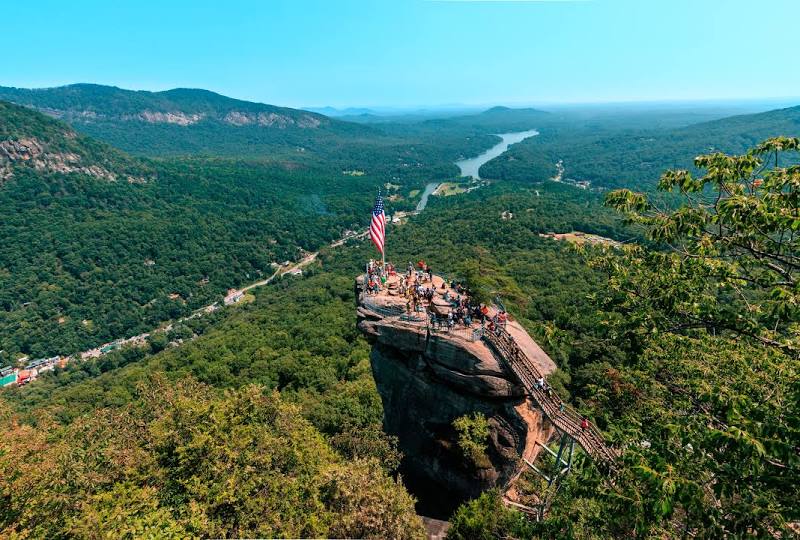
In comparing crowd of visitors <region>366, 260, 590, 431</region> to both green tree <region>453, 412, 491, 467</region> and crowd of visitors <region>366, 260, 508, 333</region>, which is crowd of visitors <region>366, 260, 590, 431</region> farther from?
green tree <region>453, 412, 491, 467</region>

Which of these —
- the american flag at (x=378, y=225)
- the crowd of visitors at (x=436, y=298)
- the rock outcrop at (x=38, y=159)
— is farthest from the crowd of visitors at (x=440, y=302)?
the rock outcrop at (x=38, y=159)

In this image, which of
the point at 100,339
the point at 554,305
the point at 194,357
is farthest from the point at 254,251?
the point at 554,305

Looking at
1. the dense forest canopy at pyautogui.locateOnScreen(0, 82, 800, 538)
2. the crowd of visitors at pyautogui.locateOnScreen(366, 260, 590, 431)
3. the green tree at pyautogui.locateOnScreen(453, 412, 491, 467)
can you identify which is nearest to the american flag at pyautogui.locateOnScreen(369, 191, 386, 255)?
the crowd of visitors at pyautogui.locateOnScreen(366, 260, 590, 431)

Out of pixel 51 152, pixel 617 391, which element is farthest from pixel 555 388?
pixel 51 152

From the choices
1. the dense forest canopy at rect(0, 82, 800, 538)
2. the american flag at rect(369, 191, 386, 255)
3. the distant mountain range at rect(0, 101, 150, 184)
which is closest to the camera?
the dense forest canopy at rect(0, 82, 800, 538)

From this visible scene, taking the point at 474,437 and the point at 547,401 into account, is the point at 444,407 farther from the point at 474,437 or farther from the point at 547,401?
the point at 547,401

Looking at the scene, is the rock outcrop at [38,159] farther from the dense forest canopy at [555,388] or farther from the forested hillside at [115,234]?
the dense forest canopy at [555,388]

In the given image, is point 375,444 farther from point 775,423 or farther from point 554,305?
point 554,305

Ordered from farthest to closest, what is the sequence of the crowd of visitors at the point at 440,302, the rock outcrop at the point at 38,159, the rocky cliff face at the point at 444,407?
the rock outcrop at the point at 38,159, the crowd of visitors at the point at 440,302, the rocky cliff face at the point at 444,407
